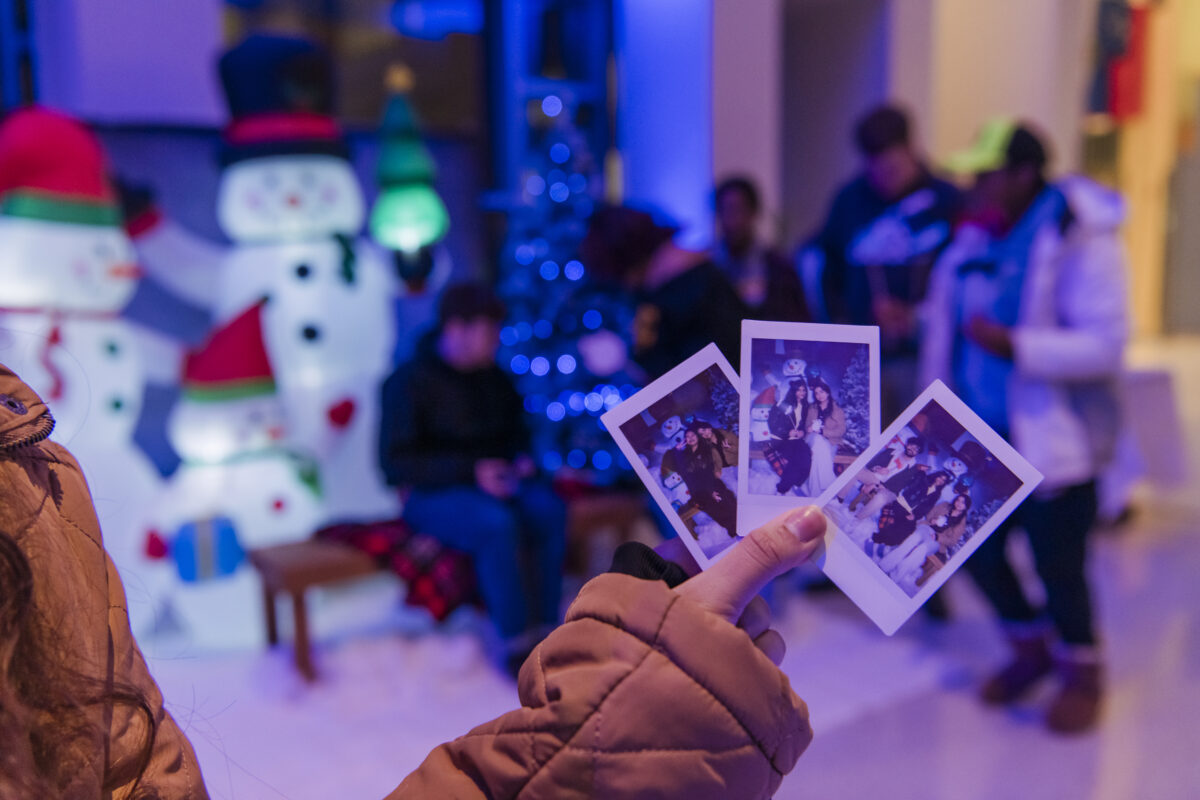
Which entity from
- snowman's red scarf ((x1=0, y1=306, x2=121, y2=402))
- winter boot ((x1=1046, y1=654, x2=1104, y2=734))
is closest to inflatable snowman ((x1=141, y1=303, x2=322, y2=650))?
snowman's red scarf ((x1=0, y1=306, x2=121, y2=402))

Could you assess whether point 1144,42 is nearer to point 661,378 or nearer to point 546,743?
point 661,378

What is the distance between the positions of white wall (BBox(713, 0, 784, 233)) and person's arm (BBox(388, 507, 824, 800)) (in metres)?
4.14

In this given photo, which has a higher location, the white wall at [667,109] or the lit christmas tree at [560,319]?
the white wall at [667,109]

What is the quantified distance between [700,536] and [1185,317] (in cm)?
429

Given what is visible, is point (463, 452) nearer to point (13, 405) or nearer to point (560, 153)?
point (560, 153)

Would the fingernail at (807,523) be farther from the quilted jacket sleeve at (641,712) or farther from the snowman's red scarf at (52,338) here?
the snowman's red scarf at (52,338)

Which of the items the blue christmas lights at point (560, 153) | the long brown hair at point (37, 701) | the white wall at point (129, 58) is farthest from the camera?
the blue christmas lights at point (560, 153)

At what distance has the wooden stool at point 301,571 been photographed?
2.92m

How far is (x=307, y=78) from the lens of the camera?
134 inches

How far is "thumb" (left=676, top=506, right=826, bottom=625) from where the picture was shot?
764 millimetres

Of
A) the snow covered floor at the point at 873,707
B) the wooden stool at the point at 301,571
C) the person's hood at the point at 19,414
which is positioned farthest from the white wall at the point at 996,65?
the person's hood at the point at 19,414

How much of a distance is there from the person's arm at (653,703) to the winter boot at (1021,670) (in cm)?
221

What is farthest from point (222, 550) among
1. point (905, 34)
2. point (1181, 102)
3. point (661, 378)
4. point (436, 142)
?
point (905, 34)

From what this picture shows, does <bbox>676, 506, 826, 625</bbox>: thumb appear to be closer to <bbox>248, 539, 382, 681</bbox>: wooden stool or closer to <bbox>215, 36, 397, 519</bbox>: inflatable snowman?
<bbox>248, 539, 382, 681</bbox>: wooden stool
